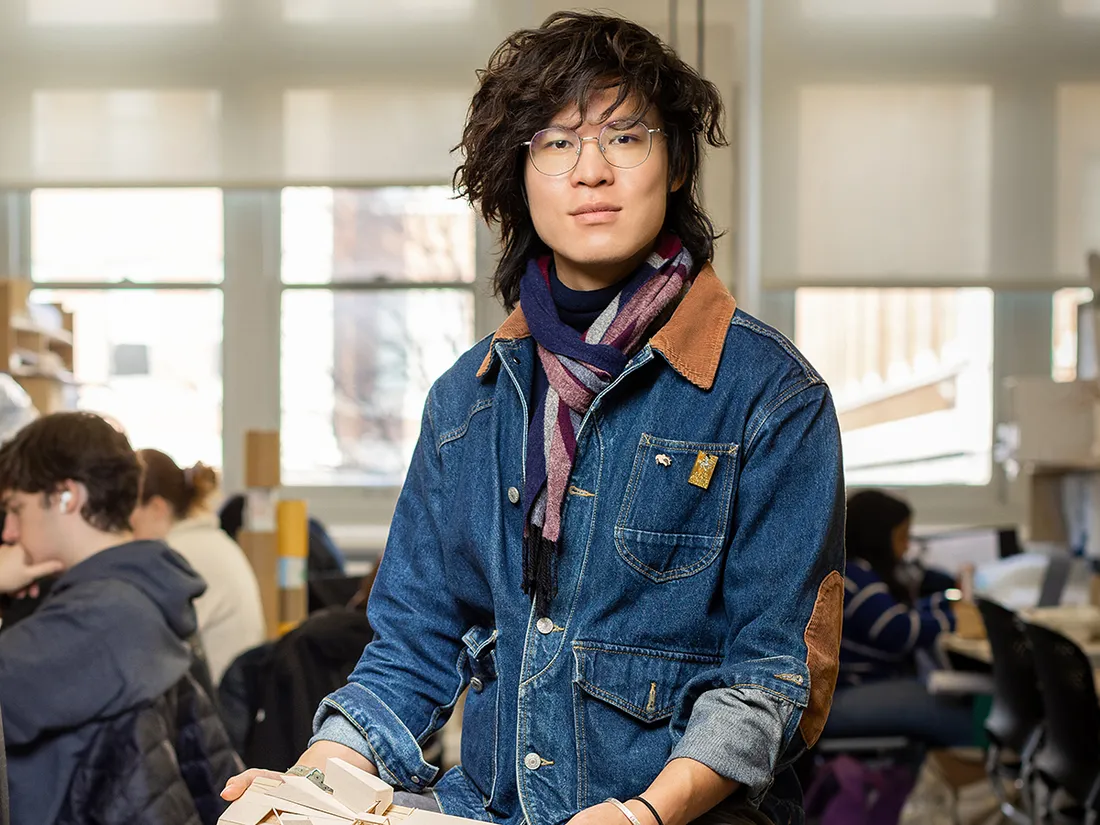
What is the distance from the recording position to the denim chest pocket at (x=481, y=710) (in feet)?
4.36

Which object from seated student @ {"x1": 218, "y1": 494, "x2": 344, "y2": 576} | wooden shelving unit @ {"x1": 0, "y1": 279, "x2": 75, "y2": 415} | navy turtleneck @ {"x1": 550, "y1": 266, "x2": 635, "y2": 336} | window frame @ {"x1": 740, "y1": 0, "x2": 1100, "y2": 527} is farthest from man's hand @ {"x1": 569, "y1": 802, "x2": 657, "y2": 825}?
window frame @ {"x1": 740, "y1": 0, "x2": 1100, "y2": 527}

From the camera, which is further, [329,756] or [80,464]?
[80,464]

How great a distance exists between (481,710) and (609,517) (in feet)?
0.80

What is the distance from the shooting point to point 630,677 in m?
1.26

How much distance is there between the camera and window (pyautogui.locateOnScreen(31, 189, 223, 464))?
6.87 m

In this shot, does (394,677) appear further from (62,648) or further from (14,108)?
(14,108)

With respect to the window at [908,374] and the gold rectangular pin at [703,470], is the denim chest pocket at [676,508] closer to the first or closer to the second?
the gold rectangular pin at [703,470]

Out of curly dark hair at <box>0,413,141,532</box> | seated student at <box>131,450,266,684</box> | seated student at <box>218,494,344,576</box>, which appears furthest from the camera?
seated student at <box>218,494,344,576</box>

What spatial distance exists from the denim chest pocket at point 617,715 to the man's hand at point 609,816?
0.12 metres

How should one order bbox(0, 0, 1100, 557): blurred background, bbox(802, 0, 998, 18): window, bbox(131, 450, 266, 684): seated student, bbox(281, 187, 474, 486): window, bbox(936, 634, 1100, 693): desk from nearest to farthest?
bbox(131, 450, 266, 684): seated student < bbox(936, 634, 1100, 693): desk < bbox(802, 0, 998, 18): window < bbox(0, 0, 1100, 557): blurred background < bbox(281, 187, 474, 486): window

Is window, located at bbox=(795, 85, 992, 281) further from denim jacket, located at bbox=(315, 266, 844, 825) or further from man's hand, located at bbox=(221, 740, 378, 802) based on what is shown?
man's hand, located at bbox=(221, 740, 378, 802)

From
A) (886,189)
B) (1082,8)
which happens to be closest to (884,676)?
(886,189)

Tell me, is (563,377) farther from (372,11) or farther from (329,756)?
(372,11)

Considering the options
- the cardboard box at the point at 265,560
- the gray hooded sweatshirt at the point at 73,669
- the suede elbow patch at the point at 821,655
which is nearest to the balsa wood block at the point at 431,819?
the suede elbow patch at the point at 821,655
